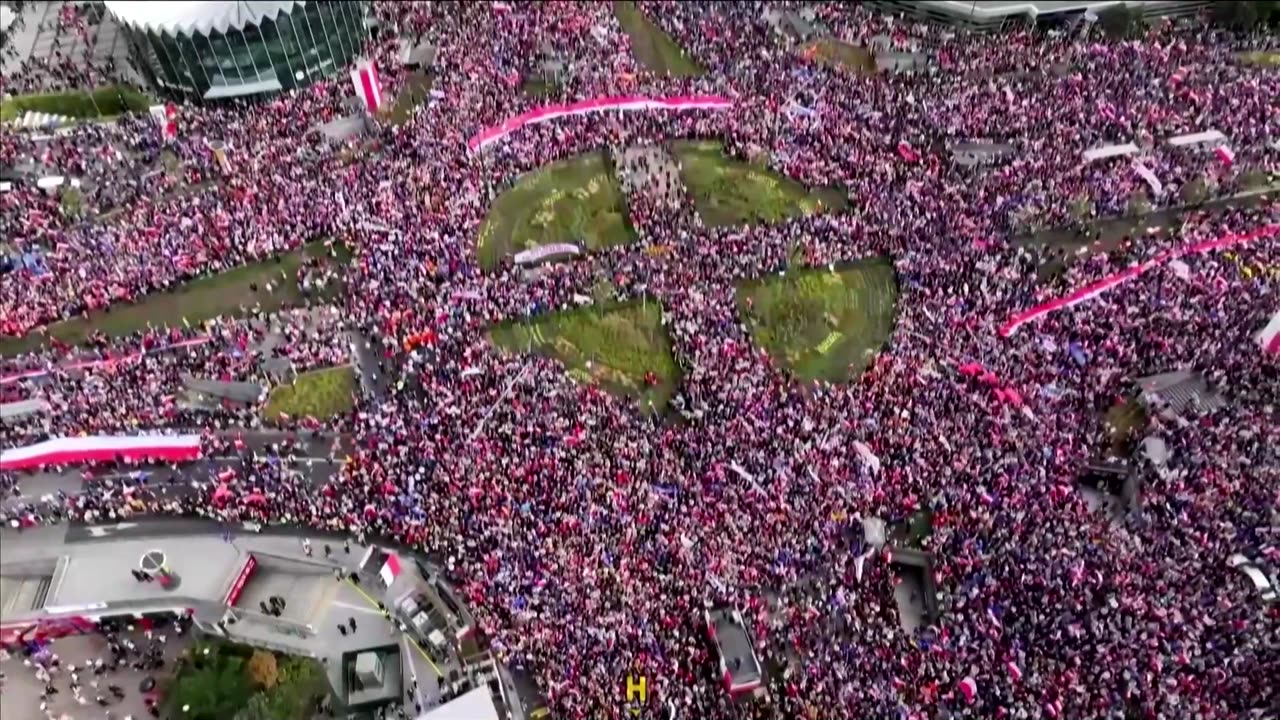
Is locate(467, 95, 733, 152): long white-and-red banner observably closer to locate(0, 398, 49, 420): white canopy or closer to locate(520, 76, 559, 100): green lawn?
locate(520, 76, 559, 100): green lawn

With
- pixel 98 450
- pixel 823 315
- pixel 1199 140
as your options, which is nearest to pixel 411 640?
pixel 98 450

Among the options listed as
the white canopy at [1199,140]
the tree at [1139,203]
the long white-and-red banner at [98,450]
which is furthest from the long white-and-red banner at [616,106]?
the long white-and-red banner at [98,450]

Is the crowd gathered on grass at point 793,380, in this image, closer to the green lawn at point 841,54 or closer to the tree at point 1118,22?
the tree at point 1118,22

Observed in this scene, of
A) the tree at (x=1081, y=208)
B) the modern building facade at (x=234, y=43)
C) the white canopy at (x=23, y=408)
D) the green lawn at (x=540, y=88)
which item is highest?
the modern building facade at (x=234, y=43)

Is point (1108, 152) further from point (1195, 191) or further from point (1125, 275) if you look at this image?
point (1125, 275)

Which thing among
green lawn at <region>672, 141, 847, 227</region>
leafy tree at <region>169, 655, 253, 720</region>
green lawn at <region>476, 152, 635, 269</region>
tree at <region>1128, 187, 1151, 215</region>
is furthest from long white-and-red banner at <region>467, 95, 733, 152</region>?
leafy tree at <region>169, 655, 253, 720</region>

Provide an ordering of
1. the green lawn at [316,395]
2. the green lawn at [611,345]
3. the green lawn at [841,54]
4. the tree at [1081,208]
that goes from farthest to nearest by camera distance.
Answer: the green lawn at [841,54] < the tree at [1081,208] < the green lawn at [611,345] < the green lawn at [316,395]
